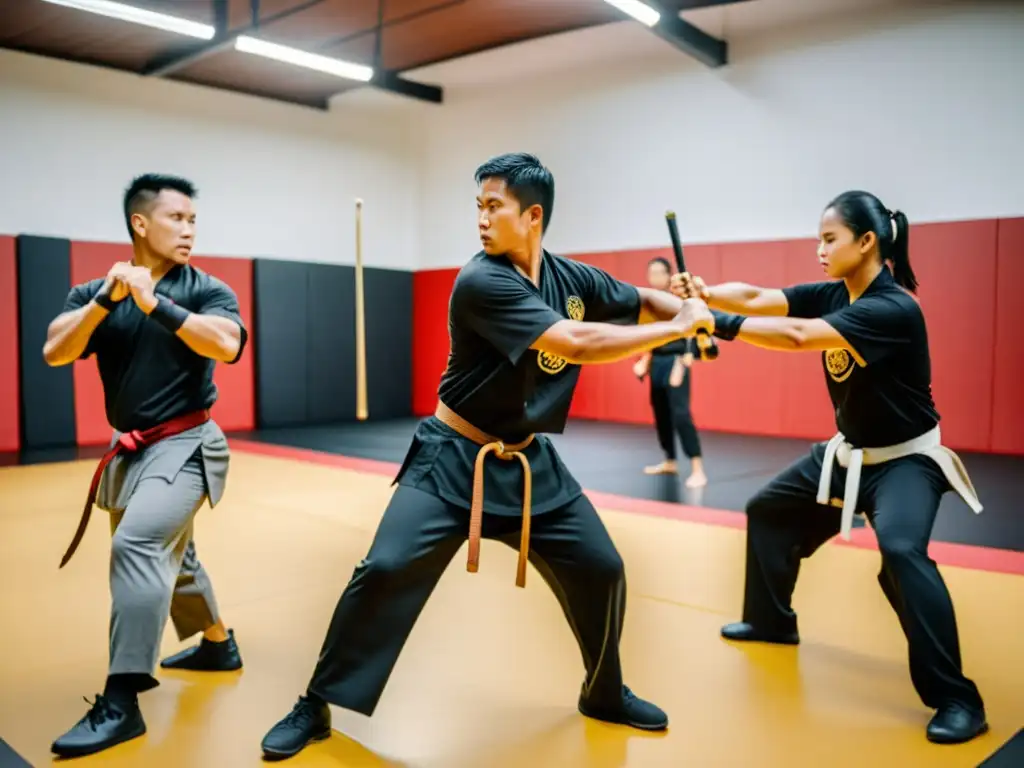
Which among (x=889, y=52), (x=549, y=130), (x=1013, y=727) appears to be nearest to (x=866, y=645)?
(x=1013, y=727)

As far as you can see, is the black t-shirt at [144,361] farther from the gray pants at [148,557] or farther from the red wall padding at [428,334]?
the red wall padding at [428,334]

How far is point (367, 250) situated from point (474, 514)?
9.14 metres

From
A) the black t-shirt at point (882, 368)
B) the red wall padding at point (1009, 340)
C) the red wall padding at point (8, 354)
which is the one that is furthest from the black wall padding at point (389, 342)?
the black t-shirt at point (882, 368)

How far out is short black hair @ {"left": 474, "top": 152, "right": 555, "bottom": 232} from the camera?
2.04 meters

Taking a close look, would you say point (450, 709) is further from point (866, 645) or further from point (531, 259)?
point (866, 645)

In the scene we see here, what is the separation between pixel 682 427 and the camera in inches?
222

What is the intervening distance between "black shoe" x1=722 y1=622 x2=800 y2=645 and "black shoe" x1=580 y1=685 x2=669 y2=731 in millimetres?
717

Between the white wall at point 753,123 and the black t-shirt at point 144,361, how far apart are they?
682 centimetres

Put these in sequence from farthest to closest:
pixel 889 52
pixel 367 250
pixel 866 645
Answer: pixel 367 250 < pixel 889 52 < pixel 866 645

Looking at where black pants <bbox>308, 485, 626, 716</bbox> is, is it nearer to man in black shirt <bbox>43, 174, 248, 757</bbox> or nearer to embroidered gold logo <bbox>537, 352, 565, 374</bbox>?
embroidered gold logo <bbox>537, 352, 565, 374</bbox>

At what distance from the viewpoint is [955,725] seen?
212 centimetres

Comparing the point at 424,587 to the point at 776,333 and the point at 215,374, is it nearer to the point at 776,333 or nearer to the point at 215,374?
the point at 776,333

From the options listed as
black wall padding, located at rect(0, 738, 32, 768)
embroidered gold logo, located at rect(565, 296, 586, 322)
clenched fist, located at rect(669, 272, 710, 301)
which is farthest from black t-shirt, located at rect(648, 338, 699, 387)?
black wall padding, located at rect(0, 738, 32, 768)

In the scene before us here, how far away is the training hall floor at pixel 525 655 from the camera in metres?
2.09
